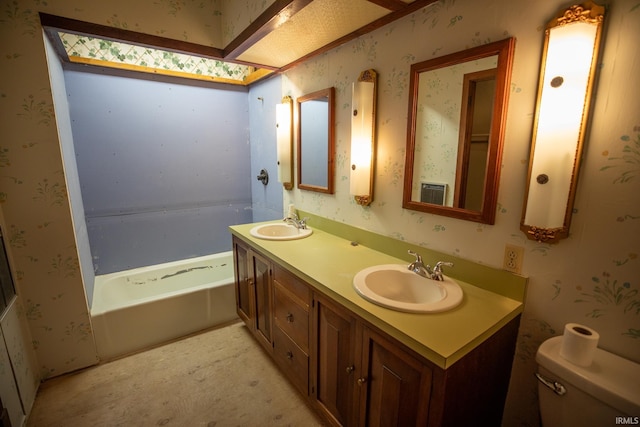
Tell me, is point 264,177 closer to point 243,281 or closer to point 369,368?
point 243,281

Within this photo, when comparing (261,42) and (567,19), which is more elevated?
(261,42)

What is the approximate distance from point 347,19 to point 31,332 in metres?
2.57

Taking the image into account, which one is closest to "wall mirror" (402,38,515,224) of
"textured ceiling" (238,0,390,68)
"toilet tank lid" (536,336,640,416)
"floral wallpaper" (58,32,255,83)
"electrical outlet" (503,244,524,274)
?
"electrical outlet" (503,244,524,274)

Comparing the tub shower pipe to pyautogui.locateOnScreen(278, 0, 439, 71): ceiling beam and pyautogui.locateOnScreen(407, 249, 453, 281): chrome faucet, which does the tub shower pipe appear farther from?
pyautogui.locateOnScreen(407, 249, 453, 281): chrome faucet

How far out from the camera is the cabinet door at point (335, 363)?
122 cm

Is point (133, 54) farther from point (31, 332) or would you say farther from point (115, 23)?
point (31, 332)

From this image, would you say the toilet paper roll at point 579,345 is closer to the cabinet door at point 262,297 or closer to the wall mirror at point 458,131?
the wall mirror at point 458,131

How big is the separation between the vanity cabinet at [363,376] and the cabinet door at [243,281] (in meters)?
0.84

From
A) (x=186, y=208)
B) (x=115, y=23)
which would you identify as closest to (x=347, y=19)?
(x=115, y=23)

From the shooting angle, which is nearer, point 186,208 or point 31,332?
point 31,332

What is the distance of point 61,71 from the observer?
7.02ft

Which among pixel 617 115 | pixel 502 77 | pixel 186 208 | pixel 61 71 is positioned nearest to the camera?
pixel 617 115

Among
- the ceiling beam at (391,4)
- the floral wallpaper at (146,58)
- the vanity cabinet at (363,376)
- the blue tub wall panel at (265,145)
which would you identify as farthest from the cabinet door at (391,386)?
the floral wallpaper at (146,58)

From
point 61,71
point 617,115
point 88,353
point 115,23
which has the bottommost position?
point 88,353
